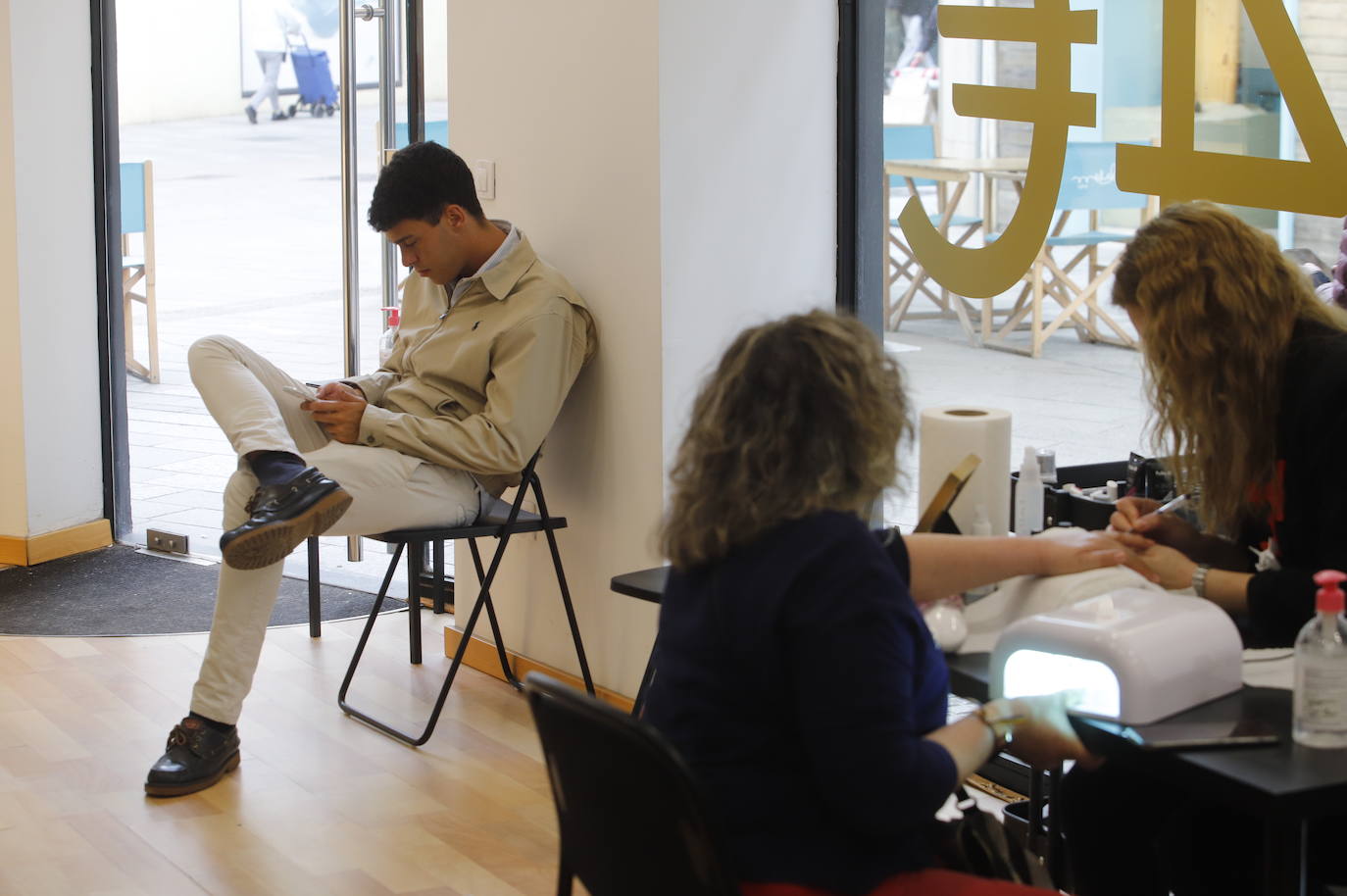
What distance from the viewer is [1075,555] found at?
2.01m

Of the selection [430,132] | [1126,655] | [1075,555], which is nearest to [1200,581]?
[1075,555]

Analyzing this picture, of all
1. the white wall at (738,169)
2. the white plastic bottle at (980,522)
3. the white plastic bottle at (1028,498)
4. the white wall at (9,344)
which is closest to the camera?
the white plastic bottle at (980,522)

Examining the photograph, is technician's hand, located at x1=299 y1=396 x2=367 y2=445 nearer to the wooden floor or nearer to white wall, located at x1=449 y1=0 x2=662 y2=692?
white wall, located at x1=449 y1=0 x2=662 y2=692

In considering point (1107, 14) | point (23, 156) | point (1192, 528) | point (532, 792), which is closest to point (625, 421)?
point (532, 792)

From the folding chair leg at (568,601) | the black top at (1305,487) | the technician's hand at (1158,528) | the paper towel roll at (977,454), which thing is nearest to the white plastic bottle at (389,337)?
the folding chair leg at (568,601)

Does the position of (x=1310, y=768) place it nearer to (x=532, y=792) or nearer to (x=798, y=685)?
(x=798, y=685)

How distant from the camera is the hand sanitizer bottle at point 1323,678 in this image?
5.14 feet

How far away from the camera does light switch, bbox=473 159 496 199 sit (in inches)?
155

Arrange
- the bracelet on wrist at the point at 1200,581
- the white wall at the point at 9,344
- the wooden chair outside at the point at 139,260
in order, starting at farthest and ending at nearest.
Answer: the wooden chair outside at the point at 139,260
the white wall at the point at 9,344
the bracelet on wrist at the point at 1200,581

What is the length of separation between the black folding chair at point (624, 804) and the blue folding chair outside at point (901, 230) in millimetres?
1883

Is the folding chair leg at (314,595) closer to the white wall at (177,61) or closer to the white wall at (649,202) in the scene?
the white wall at (649,202)

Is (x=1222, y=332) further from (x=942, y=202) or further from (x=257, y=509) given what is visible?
(x=257, y=509)

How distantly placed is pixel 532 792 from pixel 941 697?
1725 mm

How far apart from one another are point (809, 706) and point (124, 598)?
379 centimetres
